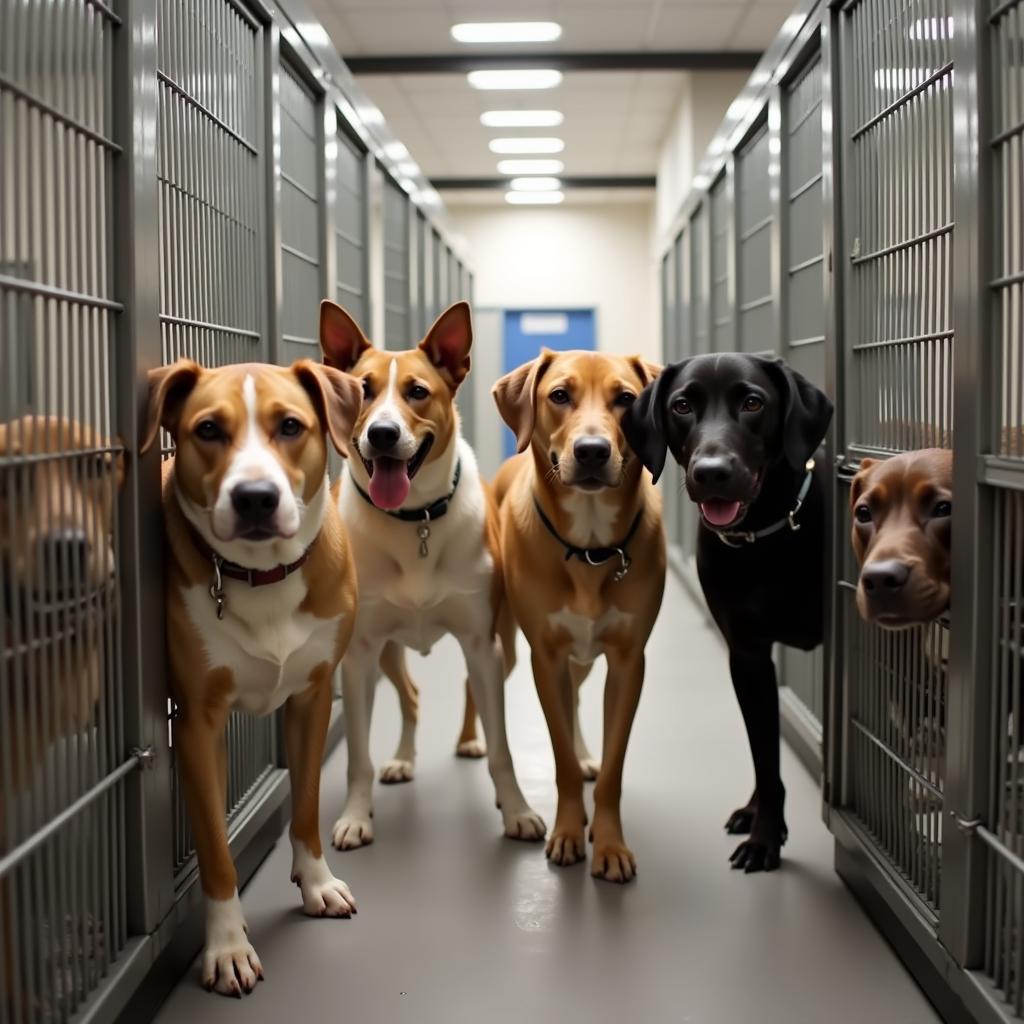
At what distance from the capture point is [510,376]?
9.83 ft

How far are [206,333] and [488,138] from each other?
9.75m

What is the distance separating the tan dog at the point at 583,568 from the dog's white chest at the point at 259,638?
732 mm

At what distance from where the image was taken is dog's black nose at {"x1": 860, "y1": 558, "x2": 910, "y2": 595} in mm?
2070

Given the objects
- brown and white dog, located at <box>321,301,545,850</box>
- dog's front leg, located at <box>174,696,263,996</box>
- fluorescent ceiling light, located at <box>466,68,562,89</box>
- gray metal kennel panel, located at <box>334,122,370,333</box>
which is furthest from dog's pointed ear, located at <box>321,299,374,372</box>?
fluorescent ceiling light, located at <box>466,68,562,89</box>

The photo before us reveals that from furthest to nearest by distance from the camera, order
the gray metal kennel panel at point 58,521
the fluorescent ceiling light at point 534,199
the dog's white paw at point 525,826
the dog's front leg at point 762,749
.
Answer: the fluorescent ceiling light at point 534,199, the dog's white paw at point 525,826, the dog's front leg at point 762,749, the gray metal kennel panel at point 58,521

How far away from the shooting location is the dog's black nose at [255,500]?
2.03m

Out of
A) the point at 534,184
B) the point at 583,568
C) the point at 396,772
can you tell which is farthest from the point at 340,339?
the point at 534,184

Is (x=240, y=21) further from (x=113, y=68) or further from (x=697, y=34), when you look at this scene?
(x=697, y=34)

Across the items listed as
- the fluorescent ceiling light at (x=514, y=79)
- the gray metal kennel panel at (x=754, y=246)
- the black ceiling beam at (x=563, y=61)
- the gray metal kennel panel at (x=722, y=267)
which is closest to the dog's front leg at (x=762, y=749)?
the gray metal kennel panel at (x=754, y=246)

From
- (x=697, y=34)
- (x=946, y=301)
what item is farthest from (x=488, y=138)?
(x=946, y=301)

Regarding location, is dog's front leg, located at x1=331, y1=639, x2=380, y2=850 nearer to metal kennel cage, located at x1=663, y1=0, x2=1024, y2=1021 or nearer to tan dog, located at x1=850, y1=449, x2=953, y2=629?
metal kennel cage, located at x1=663, y1=0, x2=1024, y2=1021

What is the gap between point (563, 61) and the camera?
29.7ft

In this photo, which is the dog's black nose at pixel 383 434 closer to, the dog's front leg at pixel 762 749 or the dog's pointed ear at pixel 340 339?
the dog's pointed ear at pixel 340 339

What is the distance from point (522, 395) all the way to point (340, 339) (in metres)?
0.51
